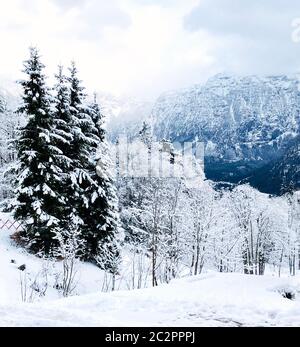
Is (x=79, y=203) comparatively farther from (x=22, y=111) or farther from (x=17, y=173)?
(x=22, y=111)

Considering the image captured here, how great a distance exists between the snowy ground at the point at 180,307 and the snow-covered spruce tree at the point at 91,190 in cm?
1785

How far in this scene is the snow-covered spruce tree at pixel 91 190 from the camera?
99.0 feet

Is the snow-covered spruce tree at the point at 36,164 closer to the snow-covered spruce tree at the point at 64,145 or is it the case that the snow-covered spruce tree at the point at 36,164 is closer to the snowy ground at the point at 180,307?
the snow-covered spruce tree at the point at 64,145

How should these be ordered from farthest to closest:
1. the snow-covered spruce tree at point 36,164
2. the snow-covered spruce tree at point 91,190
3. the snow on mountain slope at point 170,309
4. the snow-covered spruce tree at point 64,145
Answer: the snow-covered spruce tree at point 91,190 < the snow-covered spruce tree at point 64,145 < the snow-covered spruce tree at point 36,164 < the snow on mountain slope at point 170,309

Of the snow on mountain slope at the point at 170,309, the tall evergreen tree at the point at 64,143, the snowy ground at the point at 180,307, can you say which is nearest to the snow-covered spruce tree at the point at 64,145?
the tall evergreen tree at the point at 64,143

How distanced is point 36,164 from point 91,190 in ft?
16.9

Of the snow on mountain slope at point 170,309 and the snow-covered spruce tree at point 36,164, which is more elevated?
the snow-covered spruce tree at point 36,164

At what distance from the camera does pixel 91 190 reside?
102 feet

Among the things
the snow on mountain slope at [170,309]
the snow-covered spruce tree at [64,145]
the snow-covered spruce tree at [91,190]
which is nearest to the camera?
the snow on mountain slope at [170,309]

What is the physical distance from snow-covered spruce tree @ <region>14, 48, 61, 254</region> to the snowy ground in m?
15.7

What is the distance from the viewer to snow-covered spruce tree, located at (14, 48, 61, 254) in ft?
87.8

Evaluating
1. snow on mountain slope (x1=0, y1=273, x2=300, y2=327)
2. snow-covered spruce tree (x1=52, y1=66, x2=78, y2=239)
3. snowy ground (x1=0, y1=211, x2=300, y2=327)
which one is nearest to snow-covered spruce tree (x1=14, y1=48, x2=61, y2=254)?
snow-covered spruce tree (x1=52, y1=66, x2=78, y2=239)

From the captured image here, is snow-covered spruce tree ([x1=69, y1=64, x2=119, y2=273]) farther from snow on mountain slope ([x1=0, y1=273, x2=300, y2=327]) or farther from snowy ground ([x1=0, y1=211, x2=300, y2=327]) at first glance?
snow on mountain slope ([x1=0, y1=273, x2=300, y2=327])
